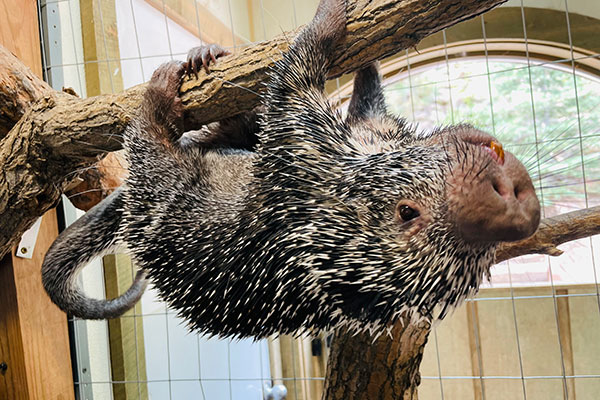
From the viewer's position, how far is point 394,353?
1.20m

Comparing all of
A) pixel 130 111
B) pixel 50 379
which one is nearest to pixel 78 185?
pixel 130 111

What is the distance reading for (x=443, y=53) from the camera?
192 cm

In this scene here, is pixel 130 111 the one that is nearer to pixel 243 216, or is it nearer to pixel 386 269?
pixel 243 216

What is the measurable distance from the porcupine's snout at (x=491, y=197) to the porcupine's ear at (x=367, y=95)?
2.24 feet

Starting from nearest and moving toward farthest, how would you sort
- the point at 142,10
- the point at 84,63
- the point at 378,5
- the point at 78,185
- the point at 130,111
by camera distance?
the point at 378,5, the point at 130,111, the point at 78,185, the point at 84,63, the point at 142,10

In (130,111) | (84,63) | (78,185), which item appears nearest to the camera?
(130,111)

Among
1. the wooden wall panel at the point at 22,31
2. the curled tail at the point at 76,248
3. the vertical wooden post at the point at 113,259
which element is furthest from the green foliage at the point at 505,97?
the wooden wall panel at the point at 22,31

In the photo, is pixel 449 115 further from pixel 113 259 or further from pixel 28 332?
pixel 28 332

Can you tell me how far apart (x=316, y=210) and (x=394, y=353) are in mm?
487

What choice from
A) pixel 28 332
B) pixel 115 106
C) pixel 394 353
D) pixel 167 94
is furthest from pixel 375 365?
pixel 28 332

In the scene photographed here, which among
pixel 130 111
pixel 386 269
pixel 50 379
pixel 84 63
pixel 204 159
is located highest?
pixel 84 63

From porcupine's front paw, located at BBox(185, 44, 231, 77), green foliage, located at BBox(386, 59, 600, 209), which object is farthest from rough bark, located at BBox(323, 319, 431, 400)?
green foliage, located at BBox(386, 59, 600, 209)

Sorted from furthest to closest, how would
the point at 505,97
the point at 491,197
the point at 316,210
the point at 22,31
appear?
the point at 505,97 → the point at 22,31 → the point at 316,210 → the point at 491,197

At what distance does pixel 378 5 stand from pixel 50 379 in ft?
5.72
